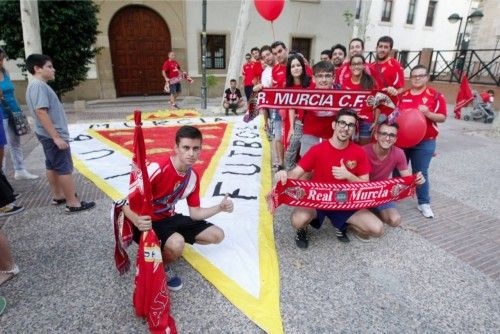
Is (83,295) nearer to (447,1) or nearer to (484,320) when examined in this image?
(484,320)

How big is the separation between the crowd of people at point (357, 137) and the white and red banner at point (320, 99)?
12cm

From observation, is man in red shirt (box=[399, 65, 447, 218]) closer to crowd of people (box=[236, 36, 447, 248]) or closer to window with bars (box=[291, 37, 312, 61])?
crowd of people (box=[236, 36, 447, 248])

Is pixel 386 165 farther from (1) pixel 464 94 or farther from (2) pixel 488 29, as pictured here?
(2) pixel 488 29

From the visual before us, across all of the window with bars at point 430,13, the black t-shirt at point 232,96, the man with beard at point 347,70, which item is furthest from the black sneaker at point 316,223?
the window with bars at point 430,13

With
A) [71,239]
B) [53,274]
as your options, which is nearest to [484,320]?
[53,274]

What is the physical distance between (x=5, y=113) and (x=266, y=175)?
3725 millimetres

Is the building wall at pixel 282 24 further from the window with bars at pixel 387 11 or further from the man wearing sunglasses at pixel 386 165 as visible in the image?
the man wearing sunglasses at pixel 386 165

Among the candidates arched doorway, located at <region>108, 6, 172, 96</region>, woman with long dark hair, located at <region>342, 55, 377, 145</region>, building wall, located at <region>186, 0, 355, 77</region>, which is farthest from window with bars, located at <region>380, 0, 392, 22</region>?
woman with long dark hair, located at <region>342, 55, 377, 145</region>

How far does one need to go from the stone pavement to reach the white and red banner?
1.35m

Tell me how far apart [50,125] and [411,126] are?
380 cm

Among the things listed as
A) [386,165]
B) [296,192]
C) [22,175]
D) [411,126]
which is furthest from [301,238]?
[22,175]

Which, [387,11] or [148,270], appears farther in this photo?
[387,11]

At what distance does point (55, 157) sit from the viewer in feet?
11.6

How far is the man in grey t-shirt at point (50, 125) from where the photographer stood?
3256 millimetres
